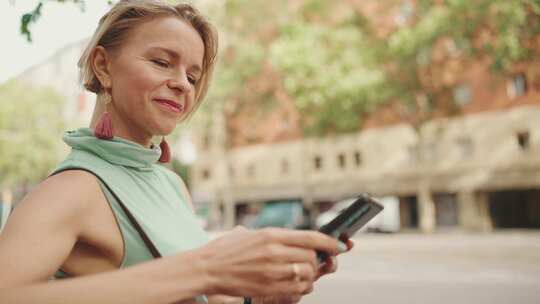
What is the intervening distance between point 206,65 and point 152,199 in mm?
477

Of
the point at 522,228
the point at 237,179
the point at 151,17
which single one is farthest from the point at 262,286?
the point at 237,179

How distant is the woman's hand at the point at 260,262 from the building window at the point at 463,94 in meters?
29.0

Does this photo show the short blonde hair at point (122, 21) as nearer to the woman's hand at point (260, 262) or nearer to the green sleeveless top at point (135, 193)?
the green sleeveless top at point (135, 193)

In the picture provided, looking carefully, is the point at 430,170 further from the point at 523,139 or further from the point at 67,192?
the point at 67,192

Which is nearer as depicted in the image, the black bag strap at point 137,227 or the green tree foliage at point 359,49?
the black bag strap at point 137,227

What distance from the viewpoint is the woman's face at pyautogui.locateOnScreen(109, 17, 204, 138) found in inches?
47.0

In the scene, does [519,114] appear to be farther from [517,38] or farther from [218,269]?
[218,269]

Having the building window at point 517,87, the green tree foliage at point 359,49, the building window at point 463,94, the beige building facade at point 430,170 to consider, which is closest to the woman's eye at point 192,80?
the green tree foliage at point 359,49

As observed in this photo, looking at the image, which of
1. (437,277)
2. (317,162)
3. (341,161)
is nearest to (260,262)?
(437,277)


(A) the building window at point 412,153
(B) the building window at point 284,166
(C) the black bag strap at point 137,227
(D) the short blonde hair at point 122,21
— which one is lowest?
(B) the building window at point 284,166

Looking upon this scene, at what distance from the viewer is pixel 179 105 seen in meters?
1.26

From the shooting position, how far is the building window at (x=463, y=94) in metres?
27.8

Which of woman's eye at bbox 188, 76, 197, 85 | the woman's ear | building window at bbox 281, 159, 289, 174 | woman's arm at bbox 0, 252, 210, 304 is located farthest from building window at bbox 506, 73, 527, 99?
woman's arm at bbox 0, 252, 210, 304

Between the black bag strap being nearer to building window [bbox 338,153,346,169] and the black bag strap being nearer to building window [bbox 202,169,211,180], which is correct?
building window [bbox 338,153,346,169]
